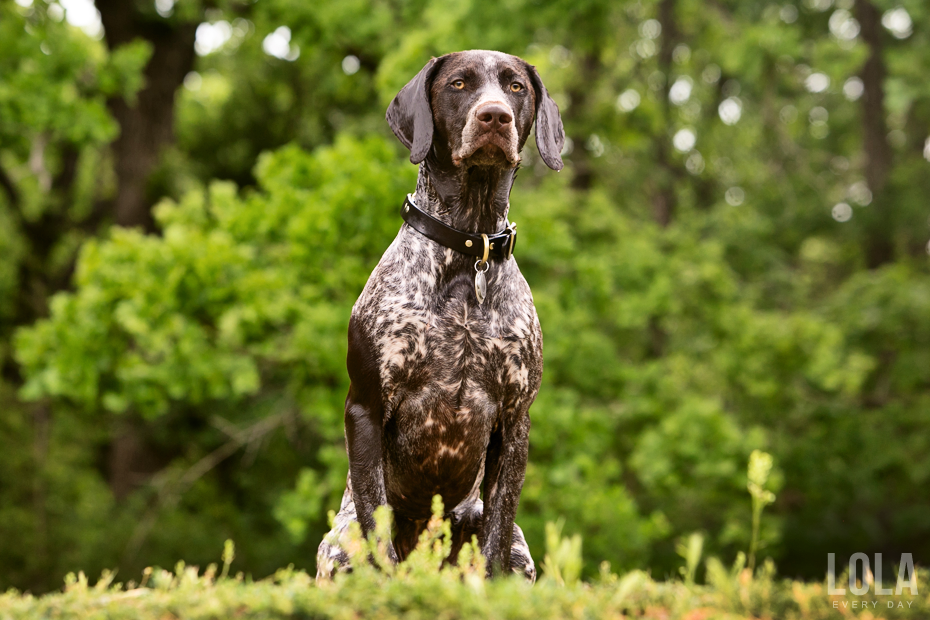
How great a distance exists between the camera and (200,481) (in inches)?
594

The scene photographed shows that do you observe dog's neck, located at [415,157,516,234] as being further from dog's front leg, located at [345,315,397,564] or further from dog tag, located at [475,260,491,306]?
dog's front leg, located at [345,315,397,564]

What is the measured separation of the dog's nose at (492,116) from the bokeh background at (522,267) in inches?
194

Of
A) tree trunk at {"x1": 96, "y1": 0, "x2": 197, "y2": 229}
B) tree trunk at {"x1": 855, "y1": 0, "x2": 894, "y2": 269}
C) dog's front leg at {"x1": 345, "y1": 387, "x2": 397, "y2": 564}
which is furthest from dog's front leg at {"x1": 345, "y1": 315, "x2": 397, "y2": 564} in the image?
tree trunk at {"x1": 855, "y1": 0, "x2": 894, "y2": 269}

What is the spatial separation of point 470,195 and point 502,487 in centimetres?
113

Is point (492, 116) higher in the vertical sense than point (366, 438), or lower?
higher

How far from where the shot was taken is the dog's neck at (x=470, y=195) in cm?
331

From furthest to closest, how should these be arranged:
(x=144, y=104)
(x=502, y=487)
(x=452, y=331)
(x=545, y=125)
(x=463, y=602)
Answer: (x=144, y=104), (x=545, y=125), (x=502, y=487), (x=452, y=331), (x=463, y=602)

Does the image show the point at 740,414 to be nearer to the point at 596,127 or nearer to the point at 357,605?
the point at 596,127

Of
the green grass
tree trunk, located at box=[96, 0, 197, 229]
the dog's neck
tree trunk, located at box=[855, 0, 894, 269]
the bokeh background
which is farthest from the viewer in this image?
tree trunk, located at box=[855, 0, 894, 269]

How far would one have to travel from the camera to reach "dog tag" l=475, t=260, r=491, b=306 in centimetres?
320

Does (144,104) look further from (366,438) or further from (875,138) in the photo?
(875,138)

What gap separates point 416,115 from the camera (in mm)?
A: 3285

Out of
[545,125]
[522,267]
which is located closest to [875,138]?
[522,267]

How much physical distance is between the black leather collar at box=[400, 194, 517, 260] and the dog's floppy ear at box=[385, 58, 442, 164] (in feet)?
0.73
